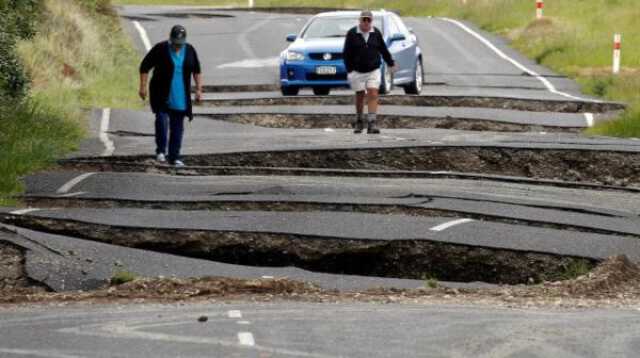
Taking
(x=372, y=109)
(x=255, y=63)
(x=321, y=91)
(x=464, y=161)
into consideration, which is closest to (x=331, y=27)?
(x=321, y=91)

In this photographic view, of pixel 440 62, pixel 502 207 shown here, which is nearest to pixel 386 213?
pixel 502 207

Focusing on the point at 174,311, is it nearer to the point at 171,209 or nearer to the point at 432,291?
the point at 432,291

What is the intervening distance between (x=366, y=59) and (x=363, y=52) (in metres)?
0.12

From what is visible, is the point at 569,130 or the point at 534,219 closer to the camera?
the point at 534,219

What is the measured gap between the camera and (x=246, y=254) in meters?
13.7

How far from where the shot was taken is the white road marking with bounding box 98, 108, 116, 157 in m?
20.4

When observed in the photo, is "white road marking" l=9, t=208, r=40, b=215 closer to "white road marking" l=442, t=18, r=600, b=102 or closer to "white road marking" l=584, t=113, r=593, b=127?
"white road marking" l=584, t=113, r=593, b=127

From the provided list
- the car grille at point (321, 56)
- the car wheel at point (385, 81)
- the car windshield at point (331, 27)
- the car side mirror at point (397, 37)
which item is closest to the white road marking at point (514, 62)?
the car side mirror at point (397, 37)

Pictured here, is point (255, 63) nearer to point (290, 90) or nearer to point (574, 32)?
point (290, 90)

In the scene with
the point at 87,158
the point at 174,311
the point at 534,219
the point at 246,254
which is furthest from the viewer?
the point at 87,158

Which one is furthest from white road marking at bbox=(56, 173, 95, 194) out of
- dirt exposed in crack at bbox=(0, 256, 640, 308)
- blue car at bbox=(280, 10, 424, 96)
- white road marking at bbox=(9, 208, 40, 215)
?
blue car at bbox=(280, 10, 424, 96)

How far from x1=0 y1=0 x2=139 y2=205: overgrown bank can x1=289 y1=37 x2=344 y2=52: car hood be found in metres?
3.07

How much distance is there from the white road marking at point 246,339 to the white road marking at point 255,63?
25.9 m

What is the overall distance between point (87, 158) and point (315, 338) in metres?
10.6
